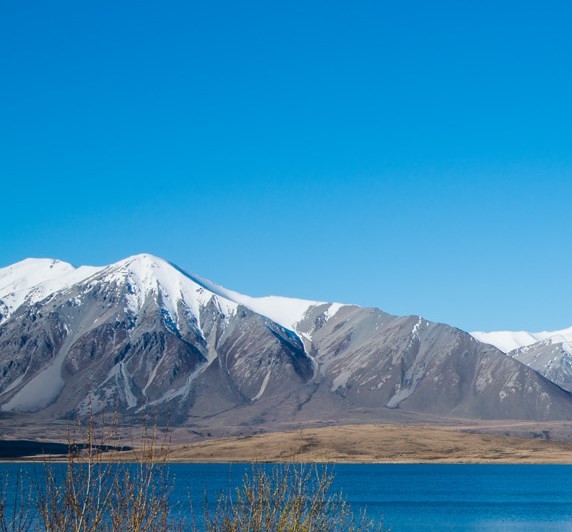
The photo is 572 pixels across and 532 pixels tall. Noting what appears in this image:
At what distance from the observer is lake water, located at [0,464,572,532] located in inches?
3219

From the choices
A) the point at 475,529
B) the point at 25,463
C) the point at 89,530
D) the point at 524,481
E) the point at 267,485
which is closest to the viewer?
the point at 89,530

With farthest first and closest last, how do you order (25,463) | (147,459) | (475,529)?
(25,463), (475,529), (147,459)

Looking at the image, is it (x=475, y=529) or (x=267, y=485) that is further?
(x=475, y=529)

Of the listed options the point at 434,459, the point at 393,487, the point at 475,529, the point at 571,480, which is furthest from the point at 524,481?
the point at 475,529

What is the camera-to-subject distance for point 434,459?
199125 mm

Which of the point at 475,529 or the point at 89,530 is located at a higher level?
the point at 89,530

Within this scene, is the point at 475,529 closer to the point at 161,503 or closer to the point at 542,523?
the point at 542,523

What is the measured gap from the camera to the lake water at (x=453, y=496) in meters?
81.8

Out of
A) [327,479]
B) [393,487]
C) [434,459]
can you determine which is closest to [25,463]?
[434,459]

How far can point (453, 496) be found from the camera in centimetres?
11362

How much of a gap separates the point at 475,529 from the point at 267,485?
58772 mm

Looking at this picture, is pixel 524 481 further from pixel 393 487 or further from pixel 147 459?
pixel 147 459

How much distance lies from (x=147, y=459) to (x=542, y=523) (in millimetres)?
71063

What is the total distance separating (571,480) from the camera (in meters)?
150
